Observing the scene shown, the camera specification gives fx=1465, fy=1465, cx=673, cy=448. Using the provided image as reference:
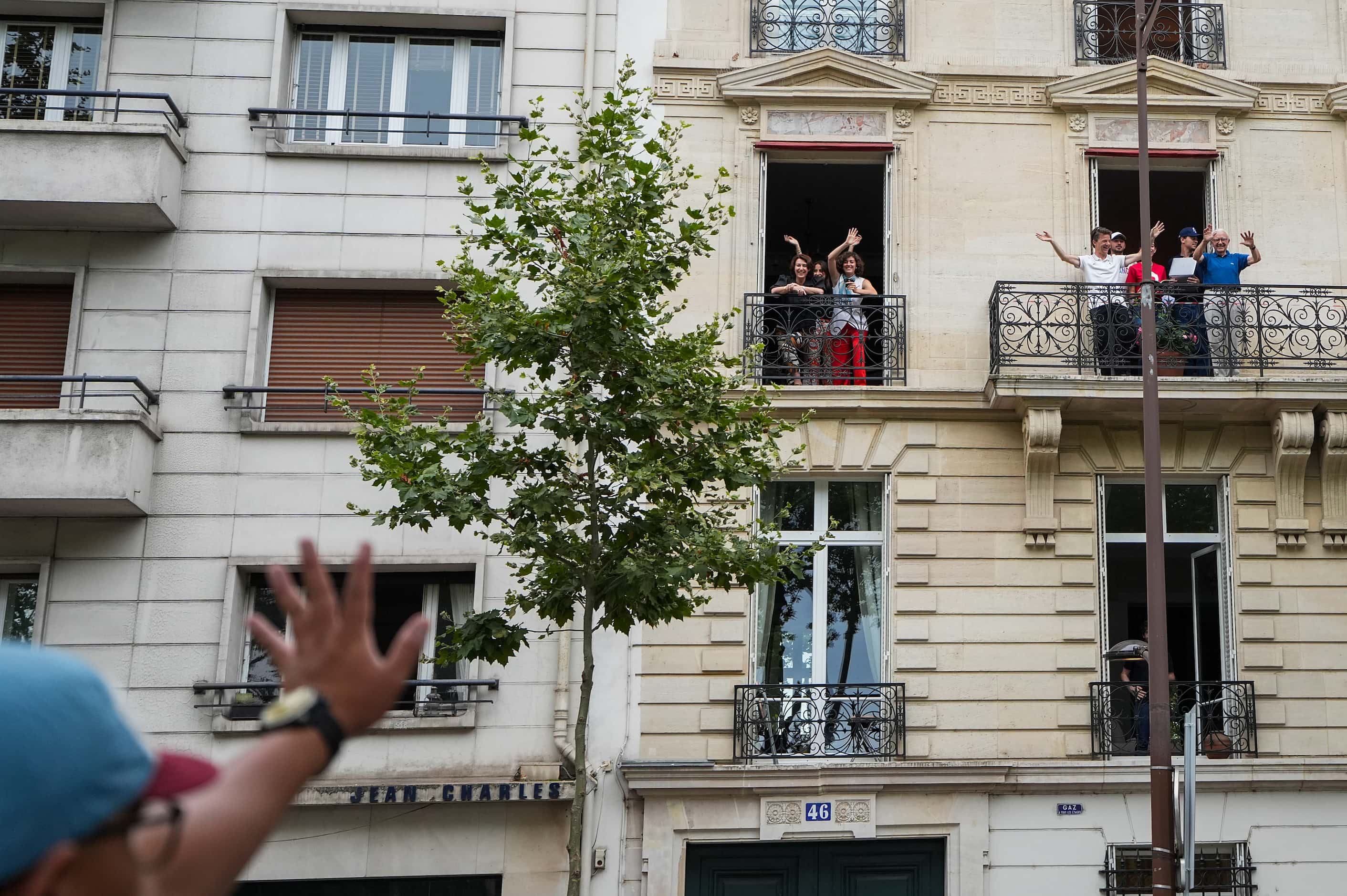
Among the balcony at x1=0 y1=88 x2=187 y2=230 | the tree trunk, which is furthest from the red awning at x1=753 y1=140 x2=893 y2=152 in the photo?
the tree trunk

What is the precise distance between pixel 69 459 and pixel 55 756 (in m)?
13.7

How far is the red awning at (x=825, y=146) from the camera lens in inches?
628

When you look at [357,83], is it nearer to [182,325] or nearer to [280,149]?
[280,149]

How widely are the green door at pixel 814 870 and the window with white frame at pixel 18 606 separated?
7007mm

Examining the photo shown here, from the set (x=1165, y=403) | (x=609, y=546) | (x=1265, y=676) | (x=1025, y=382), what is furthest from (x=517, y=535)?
(x=1265, y=676)

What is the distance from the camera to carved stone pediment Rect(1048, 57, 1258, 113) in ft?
52.4

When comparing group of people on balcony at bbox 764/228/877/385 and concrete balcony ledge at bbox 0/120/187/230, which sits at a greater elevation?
concrete balcony ledge at bbox 0/120/187/230

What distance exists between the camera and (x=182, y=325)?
15.3 m

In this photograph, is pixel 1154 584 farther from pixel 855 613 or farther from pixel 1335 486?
pixel 1335 486

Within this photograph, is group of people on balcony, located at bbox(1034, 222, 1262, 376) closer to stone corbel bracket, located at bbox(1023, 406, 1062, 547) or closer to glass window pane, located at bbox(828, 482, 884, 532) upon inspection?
stone corbel bracket, located at bbox(1023, 406, 1062, 547)

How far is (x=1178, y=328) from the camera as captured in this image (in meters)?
15.2

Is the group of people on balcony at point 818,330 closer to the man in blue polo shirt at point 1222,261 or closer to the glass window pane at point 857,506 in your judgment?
the glass window pane at point 857,506

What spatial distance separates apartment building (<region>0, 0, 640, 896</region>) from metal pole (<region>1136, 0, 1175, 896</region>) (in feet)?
16.6

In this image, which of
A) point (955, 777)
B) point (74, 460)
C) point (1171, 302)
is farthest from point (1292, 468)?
point (74, 460)
